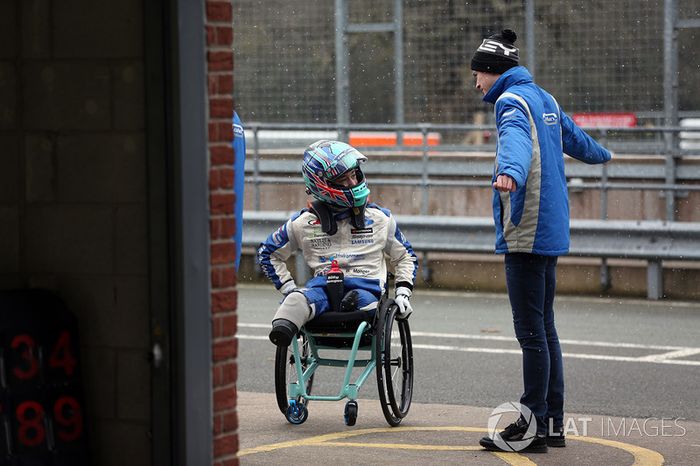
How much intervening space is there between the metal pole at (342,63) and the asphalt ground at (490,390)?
319cm

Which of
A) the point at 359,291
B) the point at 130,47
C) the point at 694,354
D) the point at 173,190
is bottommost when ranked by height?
the point at 694,354

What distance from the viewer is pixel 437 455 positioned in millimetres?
7215

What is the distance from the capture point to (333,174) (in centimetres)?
809

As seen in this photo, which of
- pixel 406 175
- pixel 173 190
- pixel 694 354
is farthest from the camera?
pixel 406 175

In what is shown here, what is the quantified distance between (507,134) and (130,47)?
97.9 inches

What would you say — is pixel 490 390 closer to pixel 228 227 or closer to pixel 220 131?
pixel 228 227

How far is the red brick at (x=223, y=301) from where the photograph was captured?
17.2ft

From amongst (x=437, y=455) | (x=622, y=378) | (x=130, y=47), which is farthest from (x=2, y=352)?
Answer: (x=622, y=378)

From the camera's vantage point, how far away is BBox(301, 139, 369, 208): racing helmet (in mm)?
8094

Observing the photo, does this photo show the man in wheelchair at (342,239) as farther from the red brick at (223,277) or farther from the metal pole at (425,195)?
the metal pole at (425,195)

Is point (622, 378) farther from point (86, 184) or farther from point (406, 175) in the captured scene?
point (406, 175)

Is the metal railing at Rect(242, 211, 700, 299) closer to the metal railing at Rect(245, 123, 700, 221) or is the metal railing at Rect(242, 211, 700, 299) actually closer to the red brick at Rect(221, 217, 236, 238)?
the metal railing at Rect(245, 123, 700, 221)

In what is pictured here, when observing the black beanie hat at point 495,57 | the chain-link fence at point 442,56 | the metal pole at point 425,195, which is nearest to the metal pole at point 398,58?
the chain-link fence at point 442,56

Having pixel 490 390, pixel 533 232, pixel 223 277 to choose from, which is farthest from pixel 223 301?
pixel 490 390
